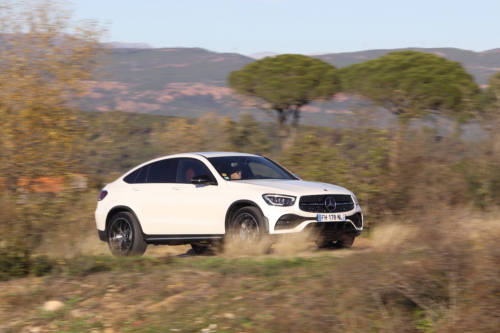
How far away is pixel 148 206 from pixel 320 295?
498 cm

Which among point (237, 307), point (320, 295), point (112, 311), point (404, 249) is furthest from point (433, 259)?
point (112, 311)

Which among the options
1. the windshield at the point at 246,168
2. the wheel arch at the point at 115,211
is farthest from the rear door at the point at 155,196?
the windshield at the point at 246,168

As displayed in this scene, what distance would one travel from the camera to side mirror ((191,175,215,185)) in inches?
406

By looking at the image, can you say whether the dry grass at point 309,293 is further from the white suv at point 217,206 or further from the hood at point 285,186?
the hood at point 285,186

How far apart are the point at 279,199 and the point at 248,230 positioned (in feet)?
2.09

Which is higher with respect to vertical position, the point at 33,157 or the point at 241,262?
the point at 33,157

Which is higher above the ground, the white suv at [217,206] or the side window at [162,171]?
the side window at [162,171]

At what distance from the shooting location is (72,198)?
31.8ft

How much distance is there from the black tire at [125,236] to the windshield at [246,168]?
1.67 metres

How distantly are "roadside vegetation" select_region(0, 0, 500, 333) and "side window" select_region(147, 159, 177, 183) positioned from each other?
3.20 feet

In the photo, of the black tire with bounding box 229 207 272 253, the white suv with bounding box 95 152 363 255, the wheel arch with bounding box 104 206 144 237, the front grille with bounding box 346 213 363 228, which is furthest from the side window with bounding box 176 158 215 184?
the front grille with bounding box 346 213 363 228

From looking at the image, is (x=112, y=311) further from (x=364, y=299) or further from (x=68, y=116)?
(x=68, y=116)

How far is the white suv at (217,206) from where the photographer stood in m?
9.59

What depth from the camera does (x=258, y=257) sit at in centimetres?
916
